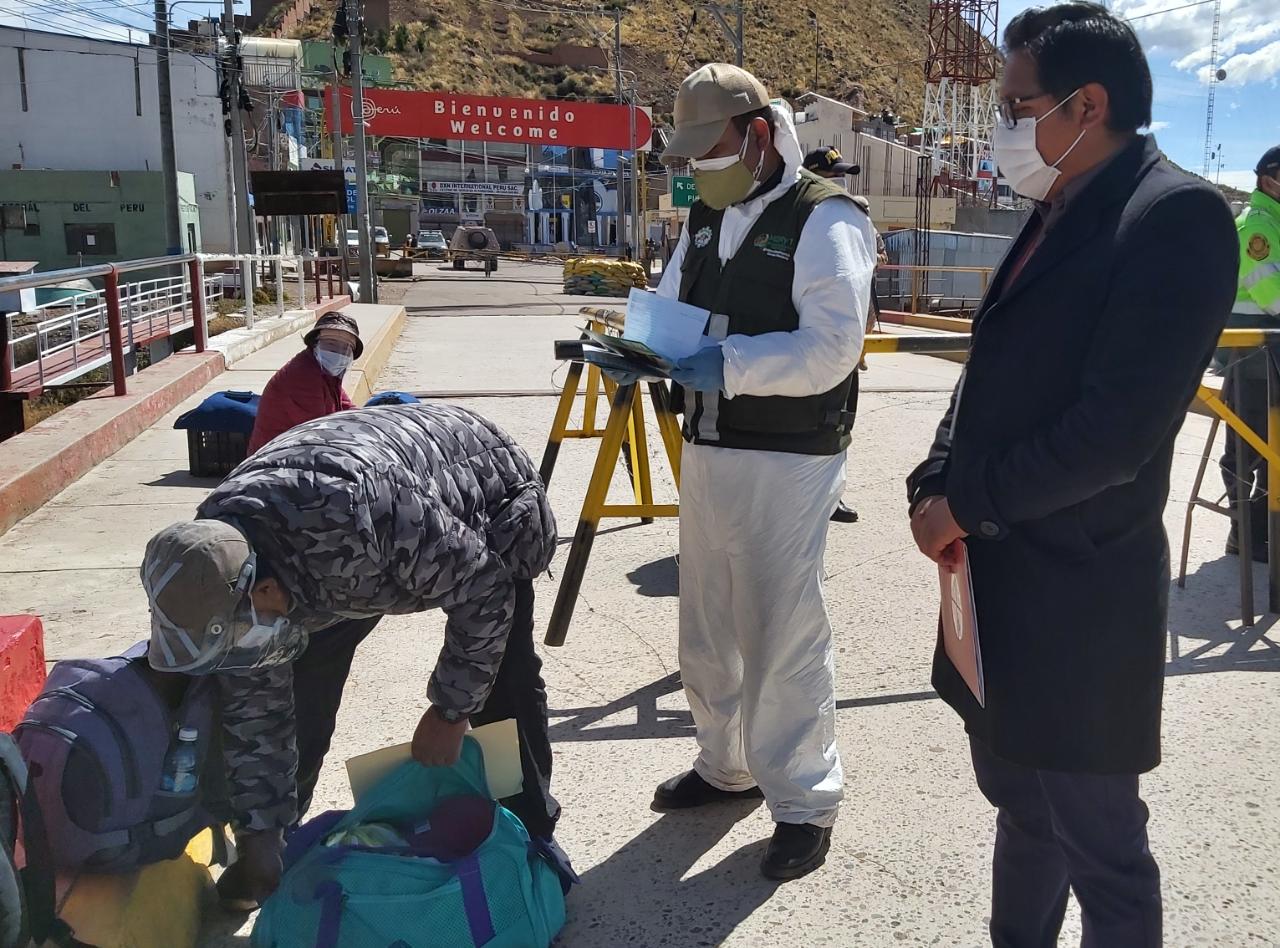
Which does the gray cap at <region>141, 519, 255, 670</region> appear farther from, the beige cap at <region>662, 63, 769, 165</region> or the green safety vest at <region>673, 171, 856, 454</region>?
the beige cap at <region>662, 63, 769, 165</region>

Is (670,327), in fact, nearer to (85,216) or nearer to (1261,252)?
(1261,252)

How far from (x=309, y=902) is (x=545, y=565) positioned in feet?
2.82

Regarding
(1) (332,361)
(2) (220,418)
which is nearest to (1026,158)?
(1) (332,361)

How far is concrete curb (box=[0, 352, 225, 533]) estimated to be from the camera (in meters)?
5.66

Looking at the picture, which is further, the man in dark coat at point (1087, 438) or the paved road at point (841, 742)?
Result: the paved road at point (841, 742)

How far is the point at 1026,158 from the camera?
1.88 meters

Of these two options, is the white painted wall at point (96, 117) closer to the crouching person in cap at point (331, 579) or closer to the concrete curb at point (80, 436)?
the concrete curb at point (80, 436)

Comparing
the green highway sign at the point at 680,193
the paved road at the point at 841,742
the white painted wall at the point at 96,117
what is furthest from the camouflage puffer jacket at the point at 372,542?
the white painted wall at the point at 96,117

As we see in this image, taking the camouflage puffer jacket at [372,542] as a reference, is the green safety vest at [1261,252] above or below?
above

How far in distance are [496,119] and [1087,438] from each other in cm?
3774

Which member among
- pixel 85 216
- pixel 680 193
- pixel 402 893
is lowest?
pixel 402 893

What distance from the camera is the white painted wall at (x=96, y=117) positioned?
3628 cm

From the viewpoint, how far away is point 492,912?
222 centimetres

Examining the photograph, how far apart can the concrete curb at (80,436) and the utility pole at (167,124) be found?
15.8 metres
